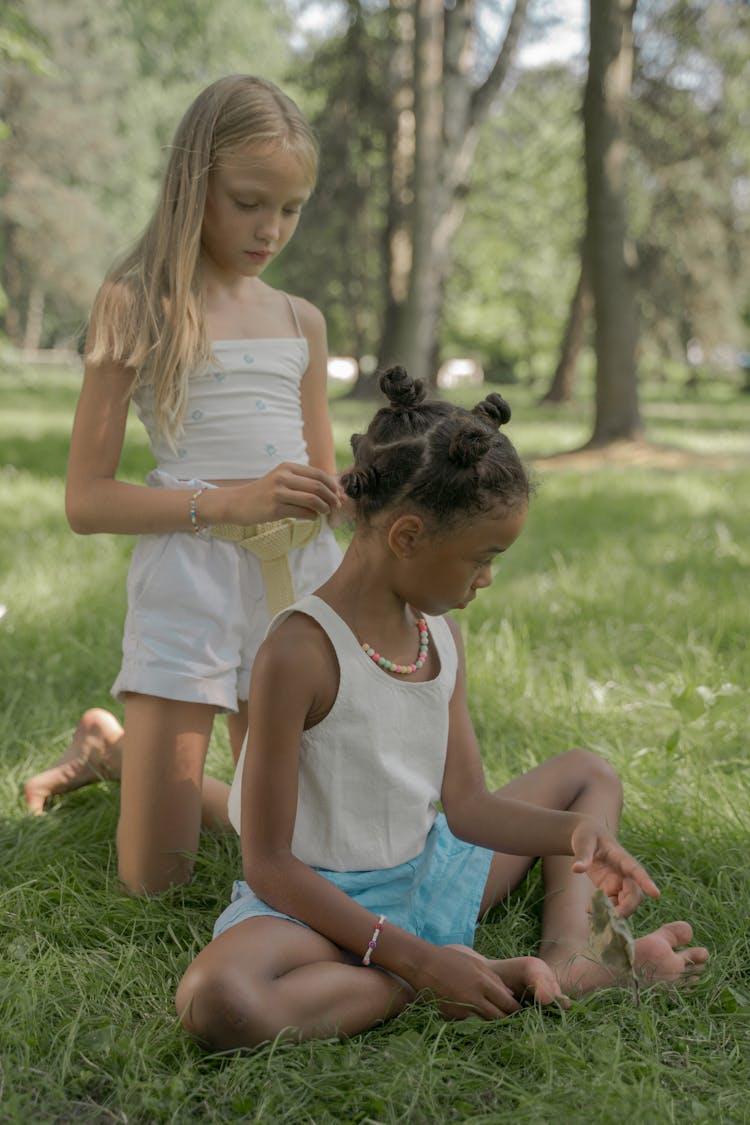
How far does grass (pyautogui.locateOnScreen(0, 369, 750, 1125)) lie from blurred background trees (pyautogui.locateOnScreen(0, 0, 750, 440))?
1322 millimetres

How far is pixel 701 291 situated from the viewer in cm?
1859

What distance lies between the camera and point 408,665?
224 centimetres

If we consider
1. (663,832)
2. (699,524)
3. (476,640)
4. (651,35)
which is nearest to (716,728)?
(663,832)

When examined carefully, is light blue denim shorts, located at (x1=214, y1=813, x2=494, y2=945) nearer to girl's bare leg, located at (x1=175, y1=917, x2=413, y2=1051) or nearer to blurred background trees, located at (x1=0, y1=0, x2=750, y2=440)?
girl's bare leg, located at (x1=175, y1=917, x2=413, y2=1051)

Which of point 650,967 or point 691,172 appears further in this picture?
point 691,172

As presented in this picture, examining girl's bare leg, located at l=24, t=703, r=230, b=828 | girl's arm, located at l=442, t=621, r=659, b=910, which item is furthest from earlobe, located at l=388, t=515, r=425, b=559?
girl's bare leg, located at l=24, t=703, r=230, b=828

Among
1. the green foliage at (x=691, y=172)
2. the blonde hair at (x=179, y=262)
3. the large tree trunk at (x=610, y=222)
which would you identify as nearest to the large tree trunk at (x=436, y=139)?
the large tree trunk at (x=610, y=222)

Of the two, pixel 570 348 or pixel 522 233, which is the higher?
pixel 522 233

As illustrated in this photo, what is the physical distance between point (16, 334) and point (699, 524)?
114 feet

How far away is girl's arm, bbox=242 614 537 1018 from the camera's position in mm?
2039

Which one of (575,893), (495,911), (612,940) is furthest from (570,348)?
(612,940)

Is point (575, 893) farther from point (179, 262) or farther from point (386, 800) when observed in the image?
point (179, 262)

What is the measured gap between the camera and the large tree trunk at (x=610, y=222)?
10.3m

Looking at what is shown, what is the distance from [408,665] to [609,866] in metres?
0.50
